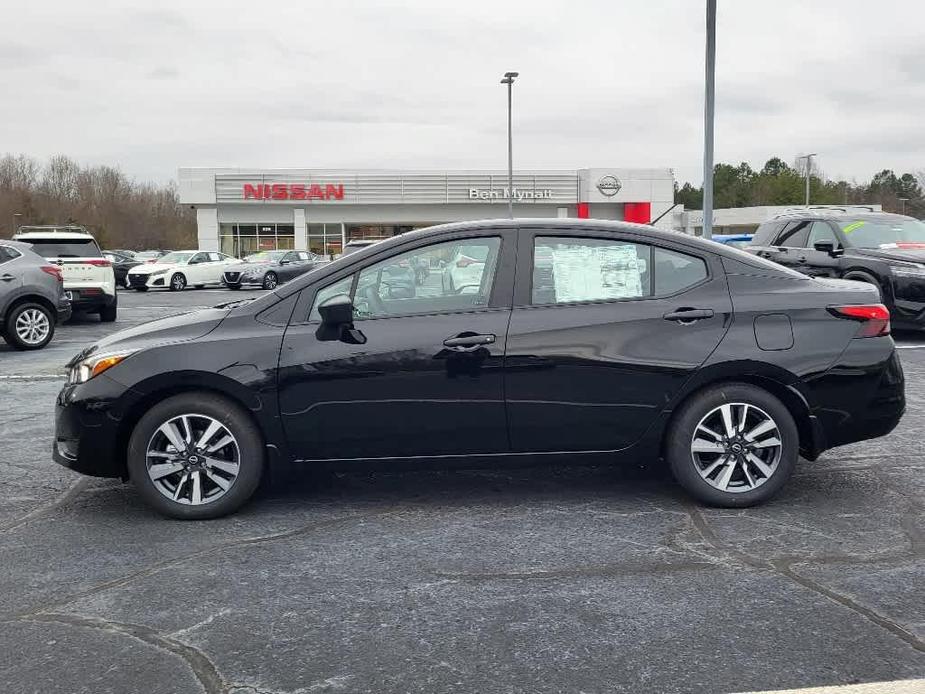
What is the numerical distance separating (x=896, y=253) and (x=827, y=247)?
0.94 meters

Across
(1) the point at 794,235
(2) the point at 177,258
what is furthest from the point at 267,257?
(1) the point at 794,235

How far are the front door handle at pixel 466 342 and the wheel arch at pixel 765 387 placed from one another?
40.3 inches

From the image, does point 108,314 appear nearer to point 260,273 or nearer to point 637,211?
point 260,273

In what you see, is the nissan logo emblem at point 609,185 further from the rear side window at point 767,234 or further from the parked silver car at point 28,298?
the parked silver car at point 28,298

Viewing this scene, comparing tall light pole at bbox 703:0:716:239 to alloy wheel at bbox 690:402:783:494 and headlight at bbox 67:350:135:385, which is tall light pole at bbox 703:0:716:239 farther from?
headlight at bbox 67:350:135:385

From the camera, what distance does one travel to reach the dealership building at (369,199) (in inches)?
2048

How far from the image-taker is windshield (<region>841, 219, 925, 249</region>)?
11688 millimetres

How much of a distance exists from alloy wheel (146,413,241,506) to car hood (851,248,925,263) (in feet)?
30.8

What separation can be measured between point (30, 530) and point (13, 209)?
236 ft

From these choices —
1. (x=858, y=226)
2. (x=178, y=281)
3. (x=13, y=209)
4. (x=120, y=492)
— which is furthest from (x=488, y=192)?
(x=120, y=492)

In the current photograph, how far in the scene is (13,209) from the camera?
6800cm

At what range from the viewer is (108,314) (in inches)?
664

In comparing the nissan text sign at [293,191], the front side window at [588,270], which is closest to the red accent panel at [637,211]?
the nissan text sign at [293,191]

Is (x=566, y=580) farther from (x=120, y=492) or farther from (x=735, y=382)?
(x=120, y=492)
